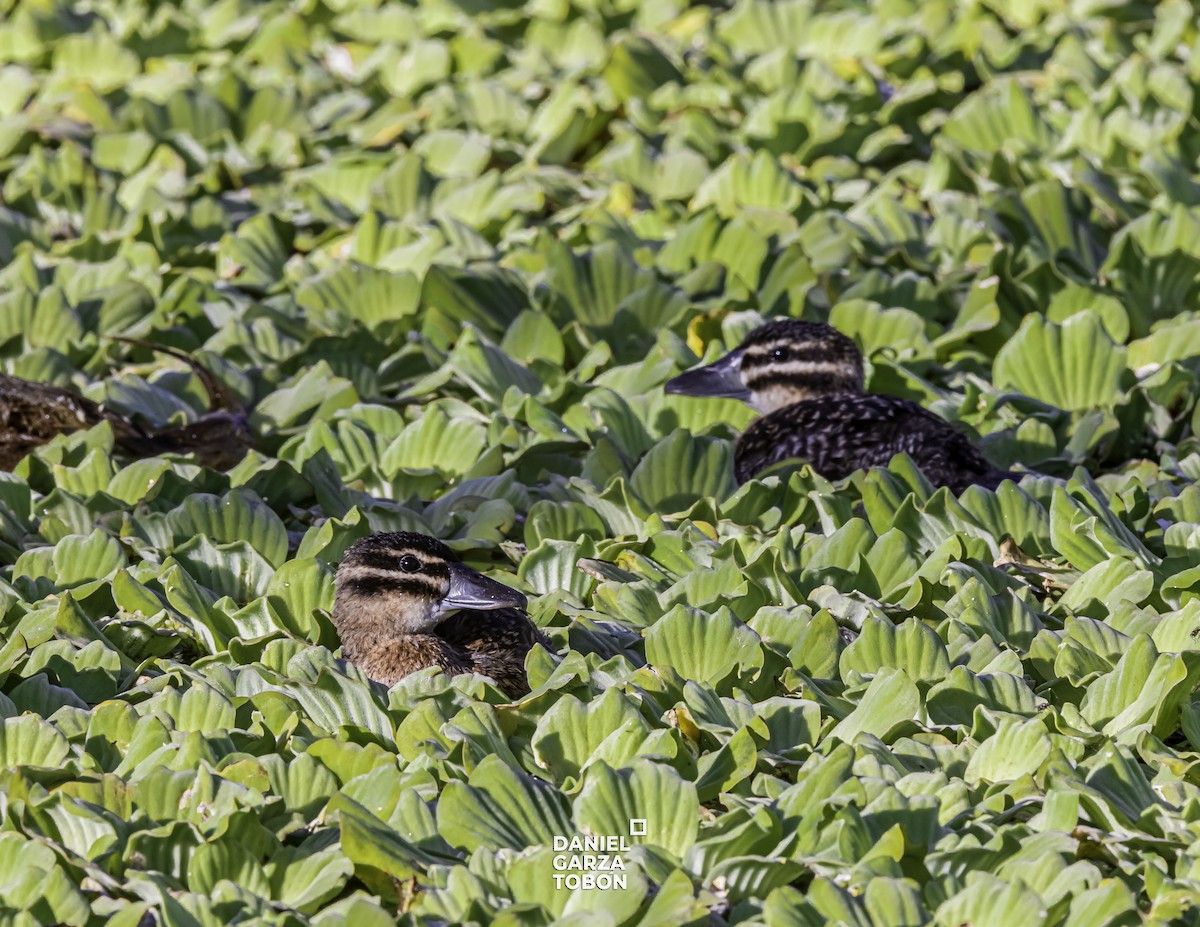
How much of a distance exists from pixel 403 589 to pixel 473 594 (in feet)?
0.69

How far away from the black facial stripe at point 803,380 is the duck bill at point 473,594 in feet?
6.28

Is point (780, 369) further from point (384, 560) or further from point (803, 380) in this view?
point (384, 560)

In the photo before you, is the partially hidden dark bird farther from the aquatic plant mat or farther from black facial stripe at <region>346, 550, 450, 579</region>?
black facial stripe at <region>346, 550, 450, 579</region>

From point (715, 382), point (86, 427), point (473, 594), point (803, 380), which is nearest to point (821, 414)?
point (803, 380)

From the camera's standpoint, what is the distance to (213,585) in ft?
17.0

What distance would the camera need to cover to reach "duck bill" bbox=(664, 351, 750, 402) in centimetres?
642

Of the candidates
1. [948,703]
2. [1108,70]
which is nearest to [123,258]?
[948,703]

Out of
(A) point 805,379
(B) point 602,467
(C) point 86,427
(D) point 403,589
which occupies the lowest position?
(A) point 805,379

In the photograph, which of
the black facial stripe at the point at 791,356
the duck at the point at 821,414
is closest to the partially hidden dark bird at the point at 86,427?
the duck at the point at 821,414

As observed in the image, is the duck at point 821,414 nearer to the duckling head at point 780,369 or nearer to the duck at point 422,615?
the duckling head at point 780,369

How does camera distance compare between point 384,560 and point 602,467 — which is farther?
point 602,467

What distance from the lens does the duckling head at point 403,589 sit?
4.71m

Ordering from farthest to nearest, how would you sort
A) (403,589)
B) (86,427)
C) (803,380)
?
(803,380) → (86,427) → (403,589)

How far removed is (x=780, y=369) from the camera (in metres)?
6.49
